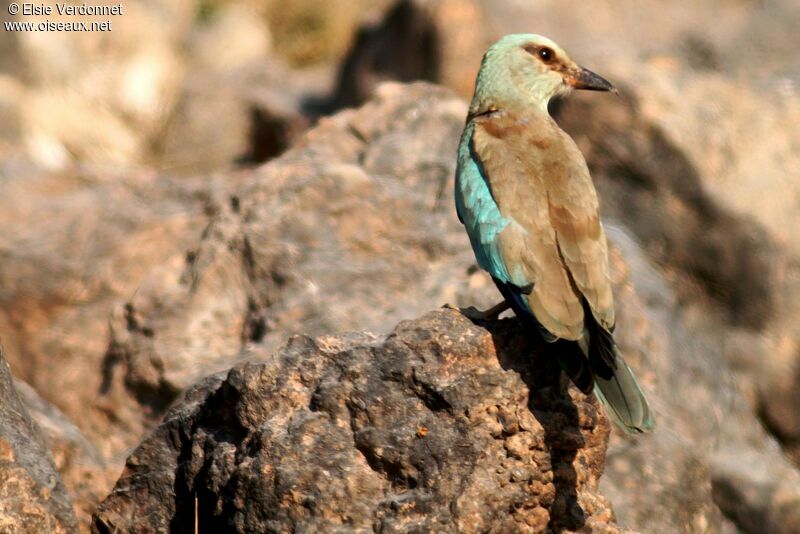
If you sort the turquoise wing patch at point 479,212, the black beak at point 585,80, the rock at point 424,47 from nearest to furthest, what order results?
the turquoise wing patch at point 479,212, the black beak at point 585,80, the rock at point 424,47

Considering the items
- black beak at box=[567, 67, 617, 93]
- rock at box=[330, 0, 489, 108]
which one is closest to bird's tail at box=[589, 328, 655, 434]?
black beak at box=[567, 67, 617, 93]

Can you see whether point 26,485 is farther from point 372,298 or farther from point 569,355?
point 372,298

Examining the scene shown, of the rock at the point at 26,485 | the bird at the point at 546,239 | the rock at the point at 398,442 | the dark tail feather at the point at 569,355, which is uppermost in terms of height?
the bird at the point at 546,239

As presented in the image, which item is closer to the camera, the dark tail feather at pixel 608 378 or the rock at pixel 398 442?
the rock at pixel 398 442

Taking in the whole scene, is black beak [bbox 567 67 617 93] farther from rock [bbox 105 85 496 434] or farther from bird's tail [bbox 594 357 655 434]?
bird's tail [bbox 594 357 655 434]

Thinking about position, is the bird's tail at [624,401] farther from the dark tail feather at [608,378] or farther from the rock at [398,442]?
the rock at [398,442]

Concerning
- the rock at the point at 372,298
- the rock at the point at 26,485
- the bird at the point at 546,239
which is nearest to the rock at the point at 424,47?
the rock at the point at 372,298

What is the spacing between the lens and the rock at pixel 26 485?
411 centimetres

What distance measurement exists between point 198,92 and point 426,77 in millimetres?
3654

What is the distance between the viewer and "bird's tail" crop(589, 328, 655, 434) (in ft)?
13.6

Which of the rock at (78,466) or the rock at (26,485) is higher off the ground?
the rock at (26,485)

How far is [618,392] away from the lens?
4184 mm

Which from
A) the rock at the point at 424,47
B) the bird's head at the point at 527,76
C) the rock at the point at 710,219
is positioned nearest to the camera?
the bird's head at the point at 527,76

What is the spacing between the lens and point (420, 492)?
154 inches
